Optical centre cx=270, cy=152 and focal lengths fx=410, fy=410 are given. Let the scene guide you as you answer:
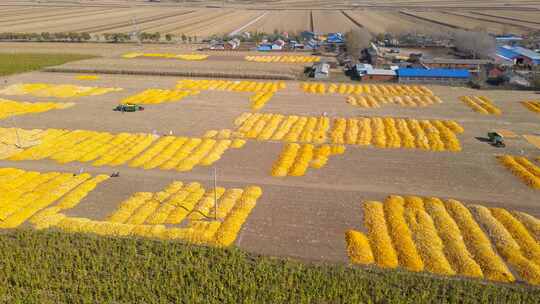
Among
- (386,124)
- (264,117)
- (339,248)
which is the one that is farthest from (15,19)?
(339,248)

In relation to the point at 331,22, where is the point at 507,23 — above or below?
below

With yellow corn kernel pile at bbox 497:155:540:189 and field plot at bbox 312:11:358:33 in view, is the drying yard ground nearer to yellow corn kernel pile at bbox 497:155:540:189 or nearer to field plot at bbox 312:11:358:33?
field plot at bbox 312:11:358:33

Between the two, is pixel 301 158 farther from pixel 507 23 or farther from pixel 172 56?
pixel 507 23

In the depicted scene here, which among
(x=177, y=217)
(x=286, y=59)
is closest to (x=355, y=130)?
(x=177, y=217)

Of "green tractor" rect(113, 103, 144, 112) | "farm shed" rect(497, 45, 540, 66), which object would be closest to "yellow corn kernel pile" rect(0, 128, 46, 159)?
"green tractor" rect(113, 103, 144, 112)

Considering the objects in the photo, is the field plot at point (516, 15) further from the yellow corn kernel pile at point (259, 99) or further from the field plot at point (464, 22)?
→ the yellow corn kernel pile at point (259, 99)

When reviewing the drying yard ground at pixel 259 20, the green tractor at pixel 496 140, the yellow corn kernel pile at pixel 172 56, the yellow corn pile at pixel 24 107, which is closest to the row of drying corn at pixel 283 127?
the green tractor at pixel 496 140

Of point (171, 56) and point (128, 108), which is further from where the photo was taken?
point (171, 56)
